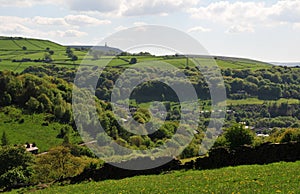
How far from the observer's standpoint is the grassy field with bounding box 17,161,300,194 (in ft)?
77.5

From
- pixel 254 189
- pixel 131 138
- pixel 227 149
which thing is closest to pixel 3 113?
pixel 131 138

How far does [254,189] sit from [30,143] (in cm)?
9464

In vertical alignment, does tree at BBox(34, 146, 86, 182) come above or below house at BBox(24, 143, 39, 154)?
above

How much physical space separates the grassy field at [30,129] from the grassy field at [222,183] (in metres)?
78.7

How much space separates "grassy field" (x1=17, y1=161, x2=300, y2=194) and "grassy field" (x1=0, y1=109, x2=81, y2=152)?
78683 millimetres

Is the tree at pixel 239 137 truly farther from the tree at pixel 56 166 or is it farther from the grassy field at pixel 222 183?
the tree at pixel 56 166

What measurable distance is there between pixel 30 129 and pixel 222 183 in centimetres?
9967

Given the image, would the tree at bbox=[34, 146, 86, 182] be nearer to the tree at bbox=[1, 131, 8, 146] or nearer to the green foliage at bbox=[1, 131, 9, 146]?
the tree at bbox=[1, 131, 8, 146]

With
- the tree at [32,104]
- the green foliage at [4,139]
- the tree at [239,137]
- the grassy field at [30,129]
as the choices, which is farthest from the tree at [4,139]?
the tree at [239,137]

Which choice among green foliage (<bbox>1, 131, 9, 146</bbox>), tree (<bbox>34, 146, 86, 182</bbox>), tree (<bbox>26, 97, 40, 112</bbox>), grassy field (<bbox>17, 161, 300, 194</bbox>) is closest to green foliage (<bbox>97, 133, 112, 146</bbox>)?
green foliage (<bbox>1, 131, 9, 146</bbox>)

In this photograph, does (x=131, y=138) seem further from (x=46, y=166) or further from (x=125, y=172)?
(x=125, y=172)

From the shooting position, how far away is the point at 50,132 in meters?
118

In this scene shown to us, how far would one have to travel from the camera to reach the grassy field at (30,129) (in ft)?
363

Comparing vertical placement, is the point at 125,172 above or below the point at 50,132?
above
